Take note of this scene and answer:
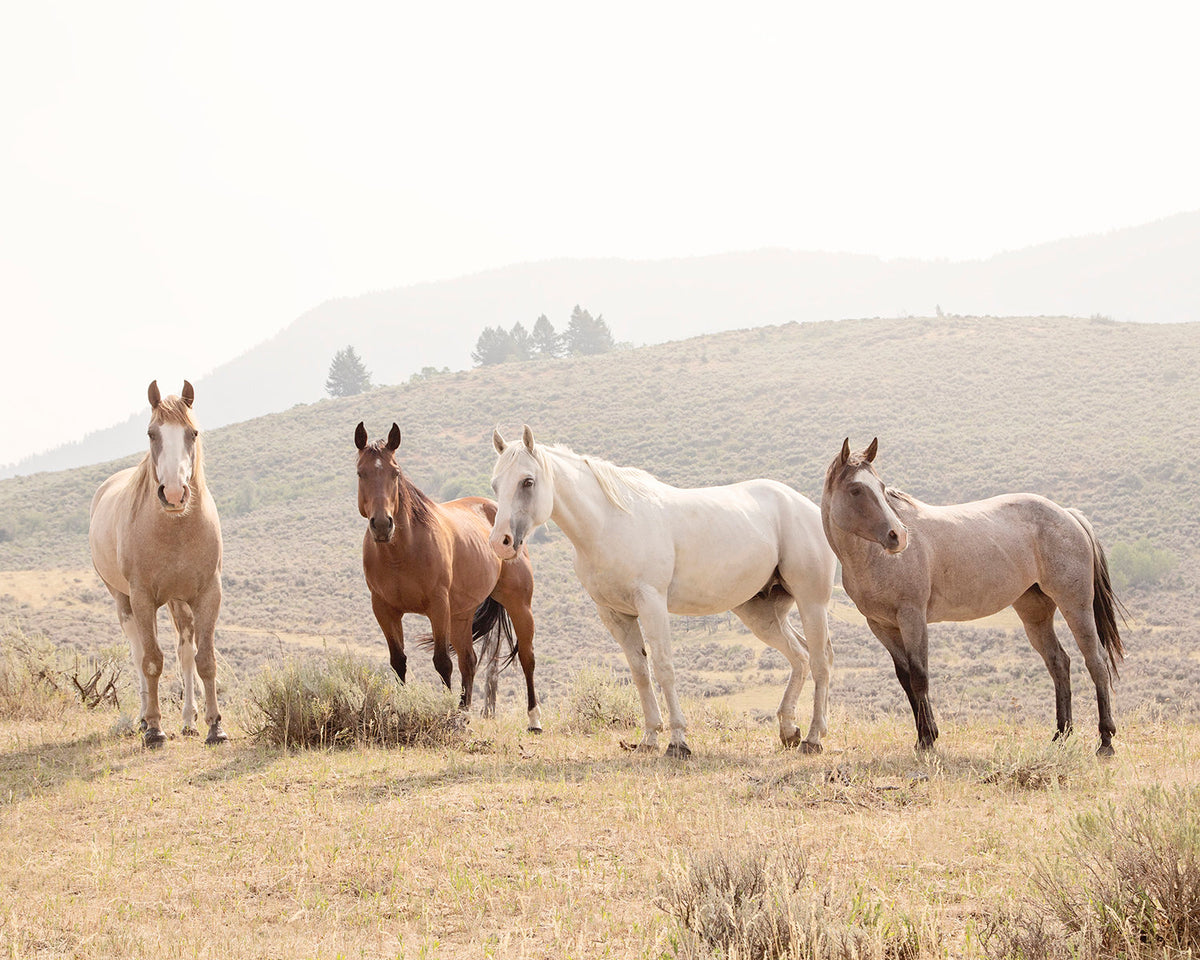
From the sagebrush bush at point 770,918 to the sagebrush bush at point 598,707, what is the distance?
5.98 meters

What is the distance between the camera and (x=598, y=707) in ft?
33.1

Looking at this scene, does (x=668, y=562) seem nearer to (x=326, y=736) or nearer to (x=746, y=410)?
(x=326, y=736)

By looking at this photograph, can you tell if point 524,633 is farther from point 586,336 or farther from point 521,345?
point 521,345

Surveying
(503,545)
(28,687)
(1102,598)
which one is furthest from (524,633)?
(1102,598)

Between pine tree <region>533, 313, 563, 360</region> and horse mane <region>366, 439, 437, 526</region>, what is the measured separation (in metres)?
82.8

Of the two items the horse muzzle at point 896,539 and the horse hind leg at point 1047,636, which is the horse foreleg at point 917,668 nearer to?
the horse muzzle at point 896,539

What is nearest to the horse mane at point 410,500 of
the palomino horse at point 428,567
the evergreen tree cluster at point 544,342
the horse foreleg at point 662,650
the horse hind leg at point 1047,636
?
the palomino horse at point 428,567

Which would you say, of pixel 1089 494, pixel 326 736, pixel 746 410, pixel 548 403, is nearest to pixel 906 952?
pixel 326 736

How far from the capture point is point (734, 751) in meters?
8.17

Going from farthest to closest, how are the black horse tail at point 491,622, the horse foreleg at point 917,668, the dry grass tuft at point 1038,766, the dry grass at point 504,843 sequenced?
the black horse tail at point 491,622
the horse foreleg at point 917,668
the dry grass tuft at point 1038,766
the dry grass at point 504,843

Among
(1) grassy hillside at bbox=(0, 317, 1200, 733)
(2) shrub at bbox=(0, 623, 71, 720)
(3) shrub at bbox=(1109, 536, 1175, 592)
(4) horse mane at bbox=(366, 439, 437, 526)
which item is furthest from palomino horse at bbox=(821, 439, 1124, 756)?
(3) shrub at bbox=(1109, 536, 1175, 592)

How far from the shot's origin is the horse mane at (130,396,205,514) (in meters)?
7.43

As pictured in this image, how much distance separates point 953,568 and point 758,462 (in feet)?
119

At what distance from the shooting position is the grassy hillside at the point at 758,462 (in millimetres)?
22266
